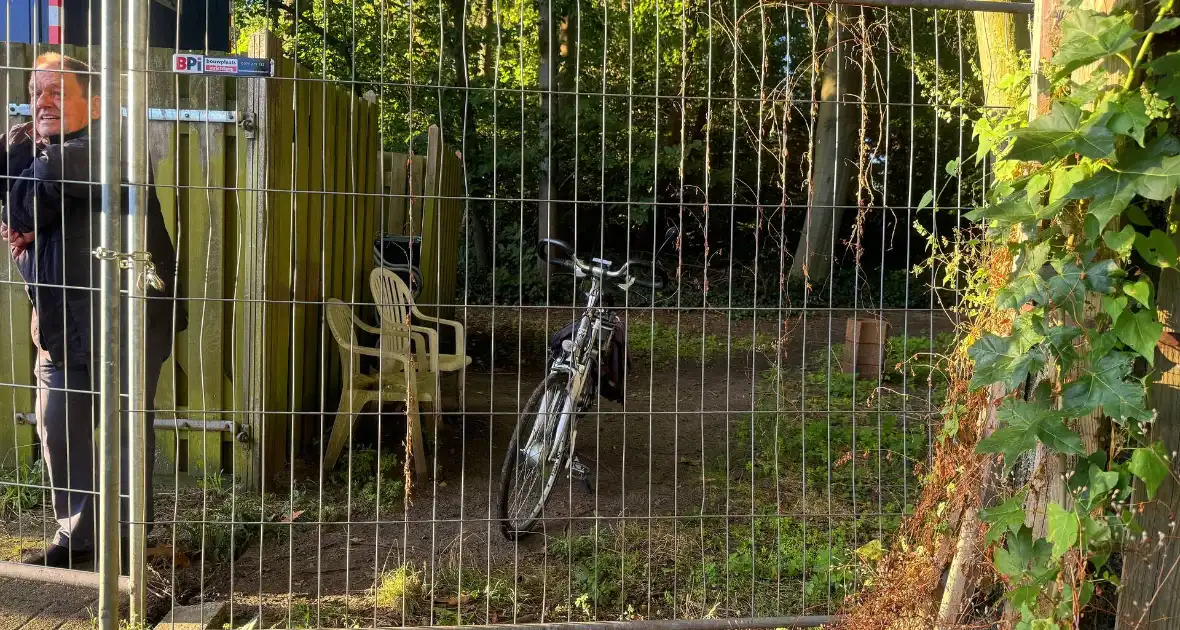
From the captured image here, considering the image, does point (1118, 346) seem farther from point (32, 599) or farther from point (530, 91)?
point (32, 599)

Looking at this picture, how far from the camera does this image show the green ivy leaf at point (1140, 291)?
81.9 inches

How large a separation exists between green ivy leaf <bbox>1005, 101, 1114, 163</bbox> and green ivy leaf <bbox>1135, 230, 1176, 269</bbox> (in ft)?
0.76

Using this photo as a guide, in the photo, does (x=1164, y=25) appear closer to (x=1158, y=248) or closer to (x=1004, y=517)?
(x=1158, y=248)

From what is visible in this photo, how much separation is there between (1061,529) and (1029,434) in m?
0.24

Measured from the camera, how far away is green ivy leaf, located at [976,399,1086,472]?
2.17 m

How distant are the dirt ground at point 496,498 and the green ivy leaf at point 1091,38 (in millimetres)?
1075

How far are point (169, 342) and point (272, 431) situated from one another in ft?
4.07

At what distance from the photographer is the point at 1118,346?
2.17m

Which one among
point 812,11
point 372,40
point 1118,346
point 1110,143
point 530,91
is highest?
point 372,40

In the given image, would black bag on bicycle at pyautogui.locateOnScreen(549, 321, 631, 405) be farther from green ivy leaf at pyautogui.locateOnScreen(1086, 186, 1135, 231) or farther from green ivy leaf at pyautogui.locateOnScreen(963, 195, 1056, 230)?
green ivy leaf at pyautogui.locateOnScreen(1086, 186, 1135, 231)

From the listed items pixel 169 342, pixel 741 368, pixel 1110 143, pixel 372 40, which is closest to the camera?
pixel 1110 143

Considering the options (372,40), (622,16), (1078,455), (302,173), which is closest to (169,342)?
(302,173)

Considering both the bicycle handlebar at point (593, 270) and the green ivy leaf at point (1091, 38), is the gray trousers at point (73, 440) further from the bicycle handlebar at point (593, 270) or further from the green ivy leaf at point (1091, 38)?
the green ivy leaf at point (1091, 38)

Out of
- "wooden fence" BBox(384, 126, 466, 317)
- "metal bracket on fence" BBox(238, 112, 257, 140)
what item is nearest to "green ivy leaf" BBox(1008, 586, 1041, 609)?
"metal bracket on fence" BBox(238, 112, 257, 140)
